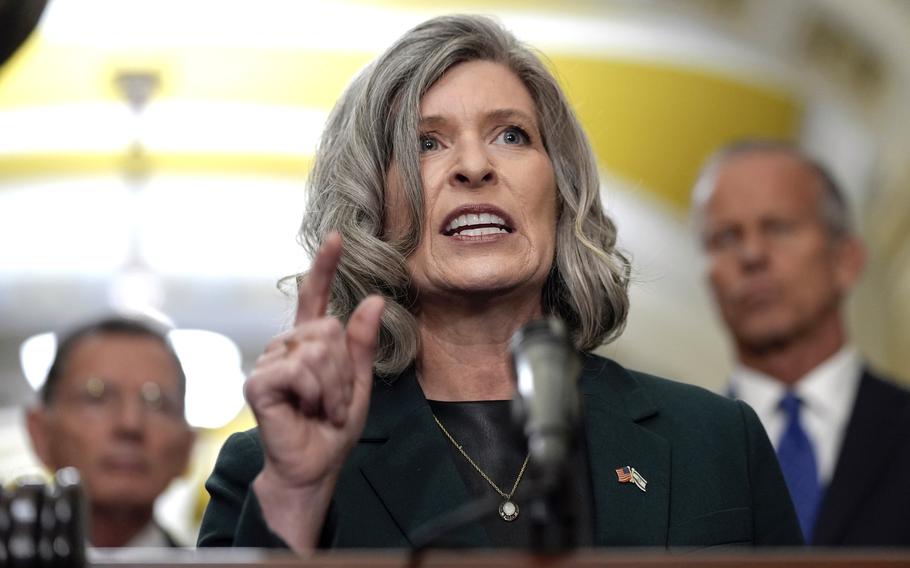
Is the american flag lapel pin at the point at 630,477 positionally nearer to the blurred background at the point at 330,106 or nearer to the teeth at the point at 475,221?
the teeth at the point at 475,221

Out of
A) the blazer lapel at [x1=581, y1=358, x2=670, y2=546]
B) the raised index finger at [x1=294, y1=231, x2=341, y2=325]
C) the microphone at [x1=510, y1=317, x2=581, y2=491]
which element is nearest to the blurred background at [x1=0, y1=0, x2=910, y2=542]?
the blazer lapel at [x1=581, y1=358, x2=670, y2=546]

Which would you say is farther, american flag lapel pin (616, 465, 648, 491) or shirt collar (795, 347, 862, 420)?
shirt collar (795, 347, 862, 420)

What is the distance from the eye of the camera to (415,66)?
8.77ft

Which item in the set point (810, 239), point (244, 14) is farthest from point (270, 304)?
point (810, 239)

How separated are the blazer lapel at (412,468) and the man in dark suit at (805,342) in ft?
3.94

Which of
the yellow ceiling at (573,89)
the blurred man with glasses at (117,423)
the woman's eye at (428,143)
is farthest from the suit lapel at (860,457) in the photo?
the yellow ceiling at (573,89)

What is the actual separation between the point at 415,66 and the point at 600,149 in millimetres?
7432

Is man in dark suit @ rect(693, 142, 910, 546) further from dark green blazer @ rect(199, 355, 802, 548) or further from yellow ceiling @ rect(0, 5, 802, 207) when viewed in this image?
yellow ceiling @ rect(0, 5, 802, 207)

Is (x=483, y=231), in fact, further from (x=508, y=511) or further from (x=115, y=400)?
(x=115, y=400)

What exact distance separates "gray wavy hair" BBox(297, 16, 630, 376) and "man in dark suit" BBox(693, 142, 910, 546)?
0.90 m

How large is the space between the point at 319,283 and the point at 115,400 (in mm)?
1752

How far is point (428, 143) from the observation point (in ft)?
8.64

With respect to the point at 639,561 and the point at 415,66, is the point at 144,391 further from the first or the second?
the point at 639,561

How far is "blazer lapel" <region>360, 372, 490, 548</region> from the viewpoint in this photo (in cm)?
227
